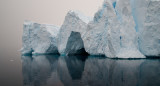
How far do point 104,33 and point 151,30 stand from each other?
10.4 feet

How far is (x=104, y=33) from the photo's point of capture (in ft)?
43.2

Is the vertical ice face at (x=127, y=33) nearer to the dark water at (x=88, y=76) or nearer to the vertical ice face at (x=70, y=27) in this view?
the dark water at (x=88, y=76)

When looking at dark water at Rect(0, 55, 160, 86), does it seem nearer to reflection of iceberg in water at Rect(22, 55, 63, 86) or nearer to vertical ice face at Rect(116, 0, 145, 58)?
reflection of iceberg in water at Rect(22, 55, 63, 86)

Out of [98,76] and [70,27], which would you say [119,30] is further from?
[98,76]

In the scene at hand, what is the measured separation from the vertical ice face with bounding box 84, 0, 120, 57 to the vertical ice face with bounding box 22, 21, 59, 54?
4304mm

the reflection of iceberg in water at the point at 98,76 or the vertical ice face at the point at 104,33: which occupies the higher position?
the vertical ice face at the point at 104,33

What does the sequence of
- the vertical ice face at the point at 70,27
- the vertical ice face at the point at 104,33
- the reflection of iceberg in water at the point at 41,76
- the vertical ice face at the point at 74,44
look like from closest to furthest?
the reflection of iceberg in water at the point at 41,76 → the vertical ice face at the point at 104,33 → the vertical ice face at the point at 70,27 → the vertical ice face at the point at 74,44

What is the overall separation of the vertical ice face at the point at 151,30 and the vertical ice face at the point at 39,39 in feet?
28.0


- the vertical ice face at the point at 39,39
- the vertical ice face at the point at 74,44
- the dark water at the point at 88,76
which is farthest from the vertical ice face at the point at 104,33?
the vertical ice face at the point at 39,39

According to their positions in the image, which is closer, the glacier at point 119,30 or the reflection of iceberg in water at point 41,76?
the reflection of iceberg in water at point 41,76

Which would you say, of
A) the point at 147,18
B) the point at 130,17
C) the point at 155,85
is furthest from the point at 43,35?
the point at 155,85

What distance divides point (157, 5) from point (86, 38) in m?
5.45

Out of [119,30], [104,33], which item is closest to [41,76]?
[119,30]

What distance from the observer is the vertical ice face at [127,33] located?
449 inches
